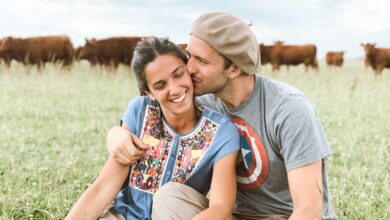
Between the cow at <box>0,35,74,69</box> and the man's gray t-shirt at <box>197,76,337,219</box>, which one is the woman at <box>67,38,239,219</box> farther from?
the cow at <box>0,35,74,69</box>

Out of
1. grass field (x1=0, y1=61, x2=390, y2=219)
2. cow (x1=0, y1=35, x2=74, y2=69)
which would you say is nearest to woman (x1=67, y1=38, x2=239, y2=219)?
grass field (x1=0, y1=61, x2=390, y2=219)

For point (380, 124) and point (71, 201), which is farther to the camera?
point (380, 124)

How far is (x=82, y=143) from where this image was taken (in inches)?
255

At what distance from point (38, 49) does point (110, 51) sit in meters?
2.97

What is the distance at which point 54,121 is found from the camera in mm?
8023

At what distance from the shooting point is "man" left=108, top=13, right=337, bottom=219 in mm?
2521

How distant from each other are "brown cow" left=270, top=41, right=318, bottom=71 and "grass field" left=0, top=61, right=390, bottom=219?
14.8m

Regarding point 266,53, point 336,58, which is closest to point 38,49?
point 266,53

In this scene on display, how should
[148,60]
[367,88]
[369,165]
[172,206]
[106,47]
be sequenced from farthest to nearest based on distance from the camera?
[106,47] → [367,88] → [369,165] → [148,60] → [172,206]

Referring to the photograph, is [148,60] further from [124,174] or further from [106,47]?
Result: [106,47]

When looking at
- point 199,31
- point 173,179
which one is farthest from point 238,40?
point 173,179

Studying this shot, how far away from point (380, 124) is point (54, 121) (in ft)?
16.7

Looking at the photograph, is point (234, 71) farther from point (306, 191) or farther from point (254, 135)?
point (306, 191)

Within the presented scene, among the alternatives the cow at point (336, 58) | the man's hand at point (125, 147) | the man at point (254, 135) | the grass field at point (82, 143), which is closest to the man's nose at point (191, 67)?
the man at point (254, 135)
